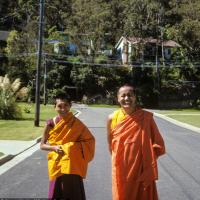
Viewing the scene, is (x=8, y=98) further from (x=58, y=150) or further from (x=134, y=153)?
(x=134, y=153)

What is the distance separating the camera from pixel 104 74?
69.8 meters

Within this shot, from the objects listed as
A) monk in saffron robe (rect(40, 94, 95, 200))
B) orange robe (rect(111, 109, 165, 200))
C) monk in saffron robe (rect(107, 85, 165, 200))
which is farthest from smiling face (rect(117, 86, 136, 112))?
monk in saffron robe (rect(40, 94, 95, 200))

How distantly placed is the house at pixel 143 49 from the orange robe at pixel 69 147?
65253 mm

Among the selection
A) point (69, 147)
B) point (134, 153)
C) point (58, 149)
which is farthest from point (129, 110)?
point (58, 149)

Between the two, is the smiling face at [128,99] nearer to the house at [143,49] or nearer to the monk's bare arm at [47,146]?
the monk's bare arm at [47,146]

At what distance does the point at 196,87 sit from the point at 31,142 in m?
57.0

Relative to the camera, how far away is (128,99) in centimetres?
585

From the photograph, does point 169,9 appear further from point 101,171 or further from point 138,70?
point 101,171

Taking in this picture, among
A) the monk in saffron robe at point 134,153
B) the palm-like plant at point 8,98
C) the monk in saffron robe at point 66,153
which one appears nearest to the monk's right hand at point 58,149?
the monk in saffron robe at point 66,153

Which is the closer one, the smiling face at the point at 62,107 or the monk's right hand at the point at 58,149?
the monk's right hand at the point at 58,149

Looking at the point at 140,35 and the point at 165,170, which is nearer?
the point at 165,170

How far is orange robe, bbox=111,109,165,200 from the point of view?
5.58 metres

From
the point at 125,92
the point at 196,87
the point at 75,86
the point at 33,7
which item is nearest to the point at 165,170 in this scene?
the point at 125,92

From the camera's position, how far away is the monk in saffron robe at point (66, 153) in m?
5.96
